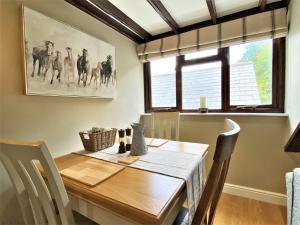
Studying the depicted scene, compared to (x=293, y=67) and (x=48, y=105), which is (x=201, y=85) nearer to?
(x=293, y=67)

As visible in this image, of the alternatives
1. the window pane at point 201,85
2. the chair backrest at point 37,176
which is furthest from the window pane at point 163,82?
the chair backrest at point 37,176

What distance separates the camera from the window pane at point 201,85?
2.04 meters

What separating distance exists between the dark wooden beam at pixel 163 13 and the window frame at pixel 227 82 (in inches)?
15.9

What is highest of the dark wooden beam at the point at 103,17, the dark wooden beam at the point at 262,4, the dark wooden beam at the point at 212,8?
the dark wooden beam at the point at 262,4

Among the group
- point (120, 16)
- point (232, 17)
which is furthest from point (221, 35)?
point (120, 16)

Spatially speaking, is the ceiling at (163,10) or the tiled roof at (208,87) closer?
the ceiling at (163,10)

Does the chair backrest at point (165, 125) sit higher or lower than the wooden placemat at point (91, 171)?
higher

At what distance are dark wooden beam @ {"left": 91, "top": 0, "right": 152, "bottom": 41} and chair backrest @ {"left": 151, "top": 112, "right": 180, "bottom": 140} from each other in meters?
1.12

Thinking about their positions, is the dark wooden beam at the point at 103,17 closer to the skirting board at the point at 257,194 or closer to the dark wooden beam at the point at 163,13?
the dark wooden beam at the point at 163,13

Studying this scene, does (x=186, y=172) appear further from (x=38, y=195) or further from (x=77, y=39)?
(x=77, y=39)

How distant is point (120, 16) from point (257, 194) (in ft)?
8.06

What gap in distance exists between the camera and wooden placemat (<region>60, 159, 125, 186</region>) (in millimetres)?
804

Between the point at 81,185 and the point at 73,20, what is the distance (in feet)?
4.69

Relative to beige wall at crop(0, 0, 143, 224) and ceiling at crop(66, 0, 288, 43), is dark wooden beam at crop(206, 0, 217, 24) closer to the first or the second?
ceiling at crop(66, 0, 288, 43)
